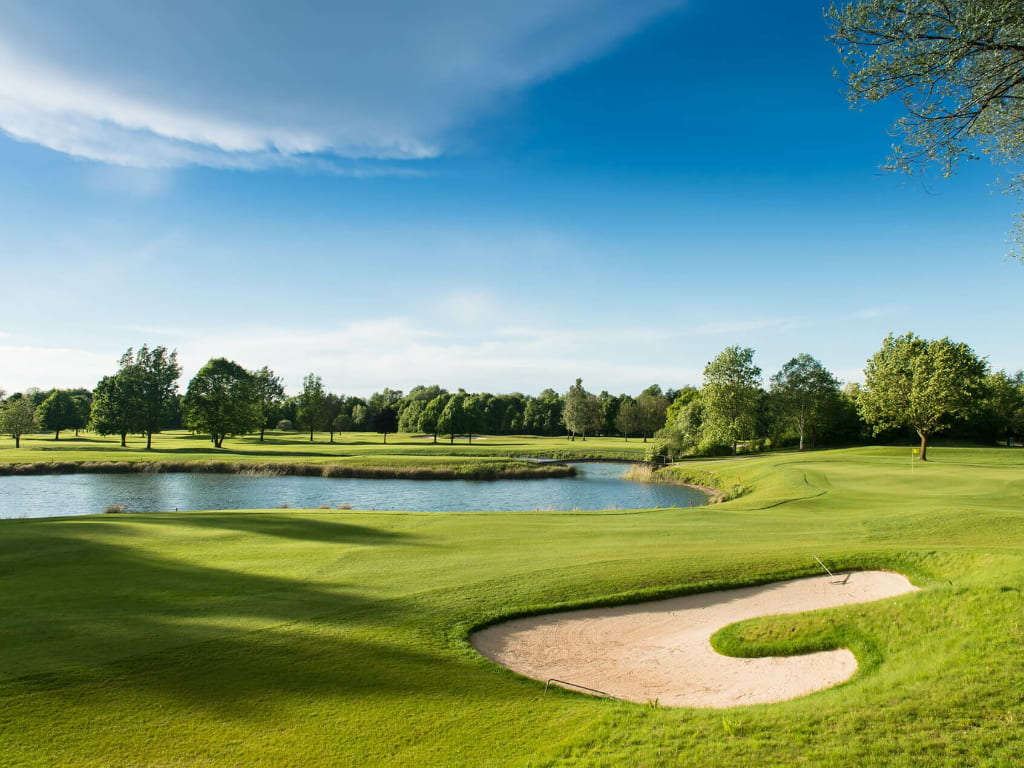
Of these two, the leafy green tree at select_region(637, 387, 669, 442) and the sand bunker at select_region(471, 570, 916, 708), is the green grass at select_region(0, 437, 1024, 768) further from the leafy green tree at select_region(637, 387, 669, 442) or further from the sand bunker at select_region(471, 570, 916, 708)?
the leafy green tree at select_region(637, 387, 669, 442)

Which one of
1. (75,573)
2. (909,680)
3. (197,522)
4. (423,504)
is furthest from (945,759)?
(423,504)

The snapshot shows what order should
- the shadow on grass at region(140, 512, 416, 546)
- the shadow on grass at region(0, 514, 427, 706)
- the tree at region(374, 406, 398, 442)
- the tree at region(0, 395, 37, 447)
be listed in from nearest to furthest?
the shadow on grass at region(0, 514, 427, 706) < the shadow on grass at region(140, 512, 416, 546) < the tree at region(0, 395, 37, 447) < the tree at region(374, 406, 398, 442)

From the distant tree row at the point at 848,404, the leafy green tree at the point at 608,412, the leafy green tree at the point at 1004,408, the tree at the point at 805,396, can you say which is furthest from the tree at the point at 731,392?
the leafy green tree at the point at 608,412

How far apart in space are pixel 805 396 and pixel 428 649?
71.2 m

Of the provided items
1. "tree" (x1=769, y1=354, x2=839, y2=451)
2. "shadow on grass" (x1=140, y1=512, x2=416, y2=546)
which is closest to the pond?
"shadow on grass" (x1=140, y1=512, x2=416, y2=546)

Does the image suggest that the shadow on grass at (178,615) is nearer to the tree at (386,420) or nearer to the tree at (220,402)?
the tree at (220,402)

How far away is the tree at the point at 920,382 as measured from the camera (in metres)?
44.6

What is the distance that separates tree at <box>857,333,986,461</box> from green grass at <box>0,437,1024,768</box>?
3401cm

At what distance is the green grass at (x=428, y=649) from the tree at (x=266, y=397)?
6385 cm

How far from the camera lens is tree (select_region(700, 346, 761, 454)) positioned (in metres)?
61.3

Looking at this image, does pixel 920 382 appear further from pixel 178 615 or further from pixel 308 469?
pixel 178 615

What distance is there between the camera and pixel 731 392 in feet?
204

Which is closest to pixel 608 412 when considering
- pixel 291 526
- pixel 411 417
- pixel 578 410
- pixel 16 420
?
pixel 578 410

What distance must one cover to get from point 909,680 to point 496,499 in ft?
102
